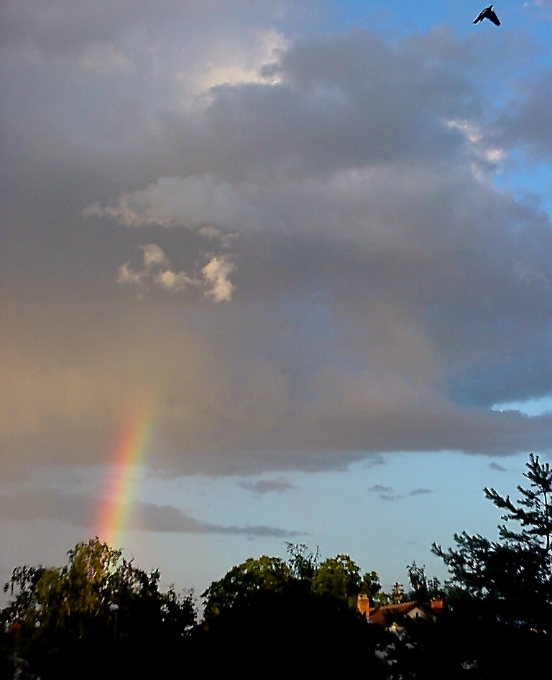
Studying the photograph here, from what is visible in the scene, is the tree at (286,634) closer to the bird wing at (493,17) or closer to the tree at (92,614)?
the tree at (92,614)

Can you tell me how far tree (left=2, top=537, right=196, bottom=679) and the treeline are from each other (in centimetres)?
9

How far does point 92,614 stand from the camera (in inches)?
2324

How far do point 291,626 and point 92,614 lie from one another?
15.6m

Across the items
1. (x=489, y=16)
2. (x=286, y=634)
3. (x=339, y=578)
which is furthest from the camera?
(x=339, y=578)

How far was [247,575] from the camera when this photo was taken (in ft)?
309

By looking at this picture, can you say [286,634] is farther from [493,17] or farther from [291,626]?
[493,17]

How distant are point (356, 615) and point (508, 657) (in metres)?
29.7

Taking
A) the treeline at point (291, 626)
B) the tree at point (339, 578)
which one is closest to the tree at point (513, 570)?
the treeline at point (291, 626)

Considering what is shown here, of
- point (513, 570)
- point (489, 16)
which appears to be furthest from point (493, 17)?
point (513, 570)

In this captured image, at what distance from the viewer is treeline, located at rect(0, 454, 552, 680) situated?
1129 inches

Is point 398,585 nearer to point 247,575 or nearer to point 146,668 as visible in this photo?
point 247,575

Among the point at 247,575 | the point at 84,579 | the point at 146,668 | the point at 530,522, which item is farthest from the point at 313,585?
the point at 530,522

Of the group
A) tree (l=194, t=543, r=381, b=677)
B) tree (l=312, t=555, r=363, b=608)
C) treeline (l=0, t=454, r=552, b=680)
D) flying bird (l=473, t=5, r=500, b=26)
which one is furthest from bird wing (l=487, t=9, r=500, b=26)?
tree (l=312, t=555, r=363, b=608)

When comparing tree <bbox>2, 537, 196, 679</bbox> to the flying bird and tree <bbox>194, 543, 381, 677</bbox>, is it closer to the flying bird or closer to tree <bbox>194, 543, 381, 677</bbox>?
tree <bbox>194, 543, 381, 677</bbox>
